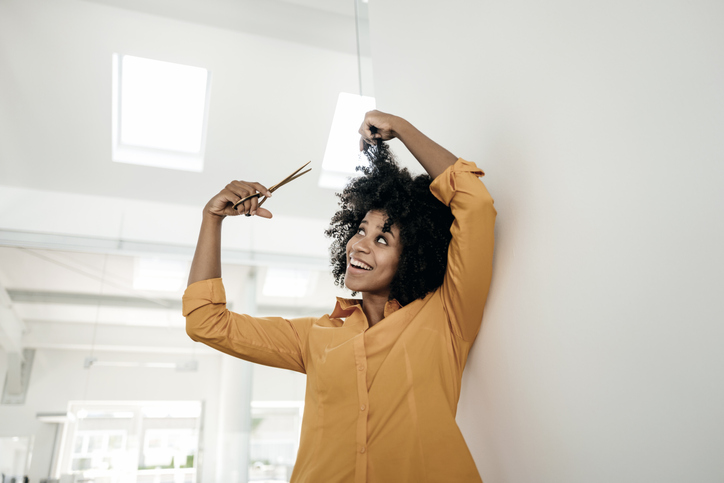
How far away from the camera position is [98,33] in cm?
314

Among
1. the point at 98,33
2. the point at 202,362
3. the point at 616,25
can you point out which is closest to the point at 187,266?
the point at 202,362

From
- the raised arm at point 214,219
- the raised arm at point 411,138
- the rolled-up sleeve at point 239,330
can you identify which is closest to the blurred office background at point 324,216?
the raised arm at point 411,138

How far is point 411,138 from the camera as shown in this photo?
3.58 ft

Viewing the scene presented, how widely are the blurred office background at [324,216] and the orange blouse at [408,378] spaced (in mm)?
69

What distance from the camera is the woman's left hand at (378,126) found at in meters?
1.12

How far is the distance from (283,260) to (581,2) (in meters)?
3.60

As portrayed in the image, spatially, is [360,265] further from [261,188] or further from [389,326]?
[261,188]

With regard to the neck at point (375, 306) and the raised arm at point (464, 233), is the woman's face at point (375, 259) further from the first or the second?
the raised arm at point (464, 233)

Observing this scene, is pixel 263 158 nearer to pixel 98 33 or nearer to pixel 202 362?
→ pixel 98 33

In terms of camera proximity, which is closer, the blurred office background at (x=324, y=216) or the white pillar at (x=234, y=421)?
the blurred office background at (x=324, y=216)

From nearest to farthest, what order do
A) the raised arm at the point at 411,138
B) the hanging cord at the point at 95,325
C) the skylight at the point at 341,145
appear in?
1. the raised arm at the point at 411,138
2. the hanging cord at the point at 95,325
3. the skylight at the point at 341,145

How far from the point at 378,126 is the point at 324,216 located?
3.18 metres

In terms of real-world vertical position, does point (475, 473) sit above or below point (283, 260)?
below

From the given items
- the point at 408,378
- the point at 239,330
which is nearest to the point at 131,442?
the point at 239,330
